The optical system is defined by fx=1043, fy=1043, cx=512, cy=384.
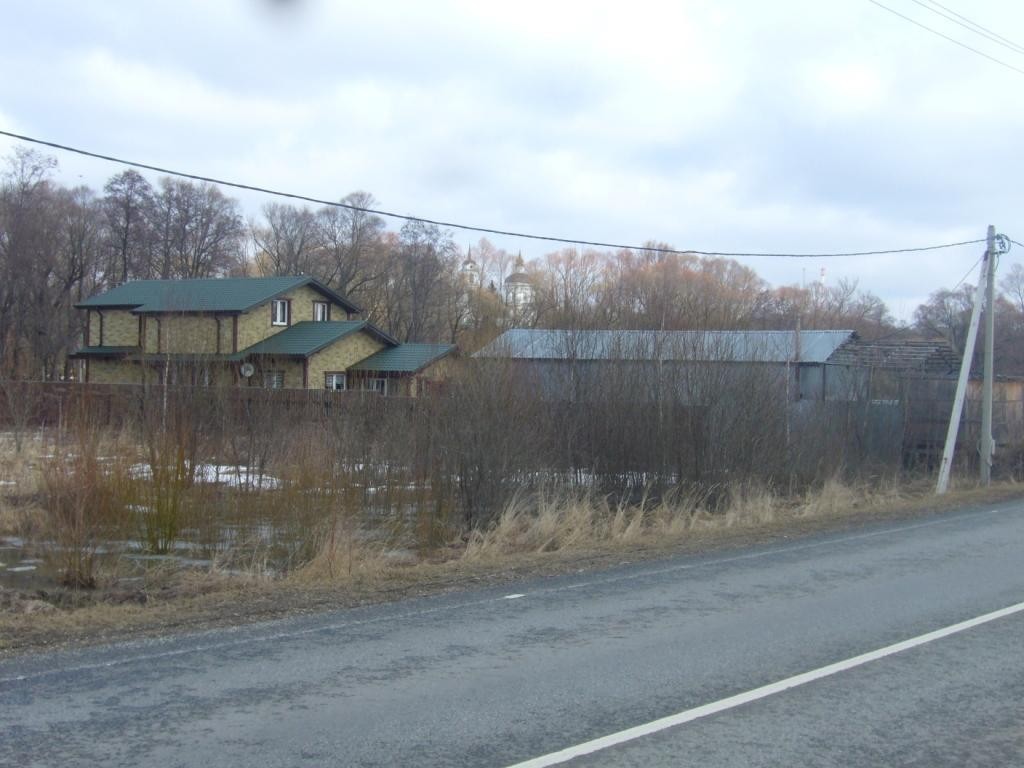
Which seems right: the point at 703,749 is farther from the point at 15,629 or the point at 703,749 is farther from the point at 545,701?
the point at 15,629

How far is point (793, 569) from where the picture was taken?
12.5 m

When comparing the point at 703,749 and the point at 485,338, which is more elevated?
the point at 485,338

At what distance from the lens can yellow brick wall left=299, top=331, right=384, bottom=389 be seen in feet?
154

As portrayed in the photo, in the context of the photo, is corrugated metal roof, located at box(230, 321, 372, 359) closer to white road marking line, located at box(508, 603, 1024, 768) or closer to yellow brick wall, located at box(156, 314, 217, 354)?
yellow brick wall, located at box(156, 314, 217, 354)

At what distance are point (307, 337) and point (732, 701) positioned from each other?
4278cm

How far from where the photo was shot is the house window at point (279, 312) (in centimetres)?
4841

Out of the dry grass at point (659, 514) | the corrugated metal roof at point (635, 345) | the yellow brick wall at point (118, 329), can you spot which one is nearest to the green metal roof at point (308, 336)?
the yellow brick wall at point (118, 329)

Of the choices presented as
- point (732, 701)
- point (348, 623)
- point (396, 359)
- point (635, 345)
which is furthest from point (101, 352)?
point (732, 701)

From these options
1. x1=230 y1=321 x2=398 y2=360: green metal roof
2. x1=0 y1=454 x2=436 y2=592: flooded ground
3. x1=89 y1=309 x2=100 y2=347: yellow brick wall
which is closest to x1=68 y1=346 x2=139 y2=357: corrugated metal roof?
x1=89 y1=309 x2=100 y2=347: yellow brick wall

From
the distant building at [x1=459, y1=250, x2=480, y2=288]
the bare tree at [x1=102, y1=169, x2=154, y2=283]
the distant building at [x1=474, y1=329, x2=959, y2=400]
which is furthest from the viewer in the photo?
the distant building at [x1=459, y1=250, x2=480, y2=288]

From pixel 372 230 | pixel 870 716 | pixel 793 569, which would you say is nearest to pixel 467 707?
pixel 870 716

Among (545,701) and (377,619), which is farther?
(377,619)

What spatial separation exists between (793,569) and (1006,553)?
351 cm

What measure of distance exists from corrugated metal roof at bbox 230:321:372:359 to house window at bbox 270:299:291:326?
50cm
